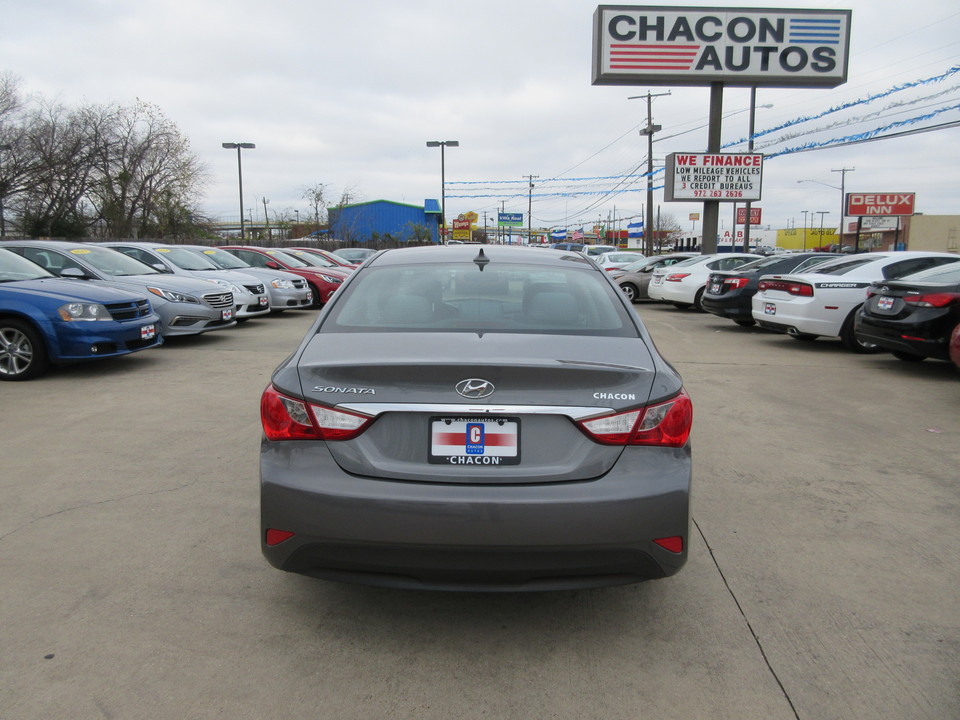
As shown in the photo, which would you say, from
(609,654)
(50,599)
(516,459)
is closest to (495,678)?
(609,654)

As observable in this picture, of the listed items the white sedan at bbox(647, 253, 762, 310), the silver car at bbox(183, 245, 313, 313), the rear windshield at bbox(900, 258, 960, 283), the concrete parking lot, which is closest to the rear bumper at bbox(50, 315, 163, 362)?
the concrete parking lot

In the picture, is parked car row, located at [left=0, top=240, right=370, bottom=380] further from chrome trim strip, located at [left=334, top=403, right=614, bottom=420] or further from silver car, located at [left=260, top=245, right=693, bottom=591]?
chrome trim strip, located at [left=334, top=403, right=614, bottom=420]

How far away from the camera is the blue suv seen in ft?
25.4

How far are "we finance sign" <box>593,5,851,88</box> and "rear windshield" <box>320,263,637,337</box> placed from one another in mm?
23018

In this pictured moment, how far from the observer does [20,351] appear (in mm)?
7832

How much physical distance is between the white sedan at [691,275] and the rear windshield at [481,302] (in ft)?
45.1

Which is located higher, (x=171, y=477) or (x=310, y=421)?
(x=310, y=421)

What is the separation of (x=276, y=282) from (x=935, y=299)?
12.2 meters

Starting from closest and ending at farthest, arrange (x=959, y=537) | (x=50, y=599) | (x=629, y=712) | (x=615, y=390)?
(x=629, y=712) < (x=615, y=390) < (x=50, y=599) < (x=959, y=537)

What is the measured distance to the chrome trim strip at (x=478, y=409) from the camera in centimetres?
255

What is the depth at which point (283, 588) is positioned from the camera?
3.30 meters

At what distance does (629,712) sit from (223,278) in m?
12.5

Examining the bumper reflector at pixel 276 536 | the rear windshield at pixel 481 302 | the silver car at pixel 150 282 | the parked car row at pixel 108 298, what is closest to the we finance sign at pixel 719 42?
the parked car row at pixel 108 298

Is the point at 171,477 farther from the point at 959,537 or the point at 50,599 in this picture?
the point at 959,537
